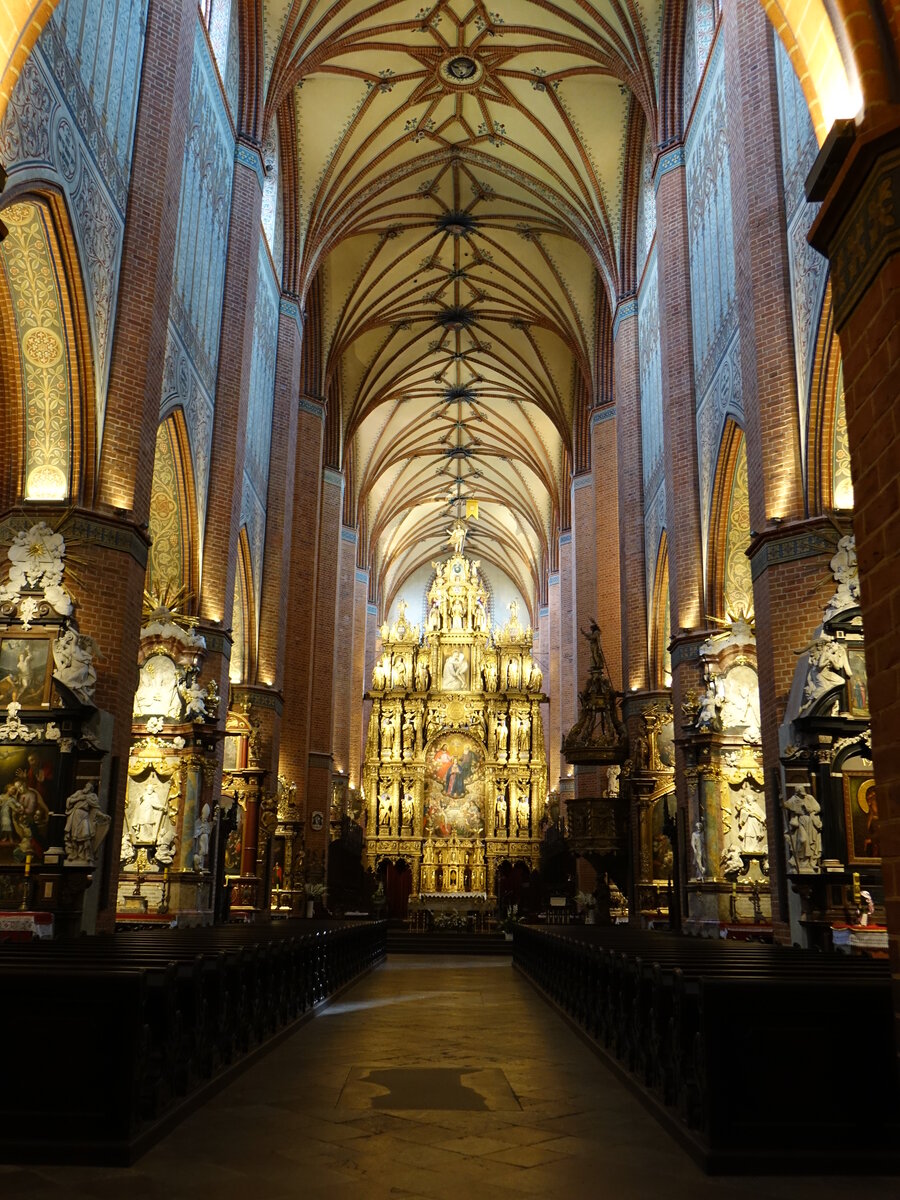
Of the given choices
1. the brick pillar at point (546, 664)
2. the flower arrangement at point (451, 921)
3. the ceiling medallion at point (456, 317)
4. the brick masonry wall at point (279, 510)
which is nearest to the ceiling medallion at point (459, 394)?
the ceiling medallion at point (456, 317)

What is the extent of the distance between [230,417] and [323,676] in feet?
40.6

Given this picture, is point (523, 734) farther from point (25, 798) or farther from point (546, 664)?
point (25, 798)

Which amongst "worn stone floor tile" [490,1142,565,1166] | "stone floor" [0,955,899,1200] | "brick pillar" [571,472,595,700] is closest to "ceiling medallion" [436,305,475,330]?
"brick pillar" [571,472,595,700]

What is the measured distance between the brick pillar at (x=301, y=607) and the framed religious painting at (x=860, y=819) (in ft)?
50.3

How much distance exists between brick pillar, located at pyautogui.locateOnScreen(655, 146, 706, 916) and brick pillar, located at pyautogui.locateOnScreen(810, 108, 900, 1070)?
11584mm

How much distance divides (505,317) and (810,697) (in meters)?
24.3

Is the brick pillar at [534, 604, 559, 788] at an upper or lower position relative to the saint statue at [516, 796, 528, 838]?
upper

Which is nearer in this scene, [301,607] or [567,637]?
[301,607]

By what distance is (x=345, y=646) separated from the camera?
35312 millimetres

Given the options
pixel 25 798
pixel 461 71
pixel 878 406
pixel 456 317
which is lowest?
pixel 25 798

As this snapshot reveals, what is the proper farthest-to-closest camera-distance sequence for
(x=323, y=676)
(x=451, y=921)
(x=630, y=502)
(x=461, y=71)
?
1. (x=451, y=921)
2. (x=323, y=676)
3. (x=461, y=71)
4. (x=630, y=502)

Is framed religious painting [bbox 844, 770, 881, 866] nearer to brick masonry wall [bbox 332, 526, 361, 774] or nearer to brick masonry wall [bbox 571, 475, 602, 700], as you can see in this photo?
brick masonry wall [bbox 571, 475, 602, 700]

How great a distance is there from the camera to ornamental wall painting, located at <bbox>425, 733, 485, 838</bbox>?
3681cm

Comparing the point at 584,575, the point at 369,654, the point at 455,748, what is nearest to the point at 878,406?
the point at 584,575
